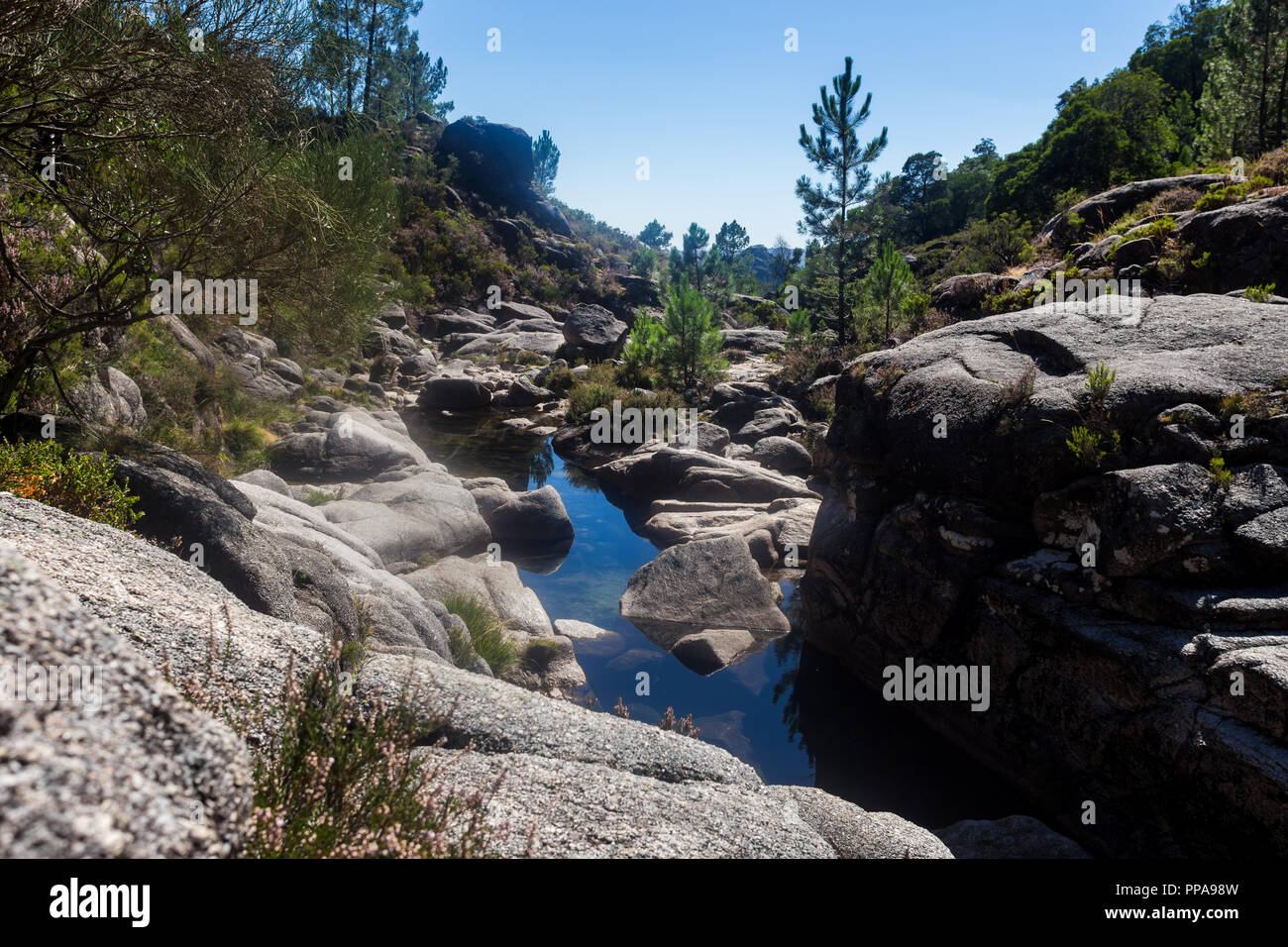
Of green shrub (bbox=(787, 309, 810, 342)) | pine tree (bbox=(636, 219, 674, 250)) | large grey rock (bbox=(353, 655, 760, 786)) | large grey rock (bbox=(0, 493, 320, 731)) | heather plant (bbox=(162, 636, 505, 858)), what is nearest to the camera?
heather plant (bbox=(162, 636, 505, 858))

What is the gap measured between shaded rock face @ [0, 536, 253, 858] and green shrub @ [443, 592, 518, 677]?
6679 mm

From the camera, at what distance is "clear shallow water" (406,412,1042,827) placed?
311 inches

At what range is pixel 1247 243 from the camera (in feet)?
33.8

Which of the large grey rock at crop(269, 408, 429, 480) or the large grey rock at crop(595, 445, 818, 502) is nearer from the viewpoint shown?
the large grey rock at crop(269, 408, 429, 480)

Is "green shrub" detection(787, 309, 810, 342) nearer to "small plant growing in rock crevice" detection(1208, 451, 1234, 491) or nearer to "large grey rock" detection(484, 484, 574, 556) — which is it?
"large grey rock" detection(484, 484, 574, 556)

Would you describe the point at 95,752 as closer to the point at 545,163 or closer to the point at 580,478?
Result: the point at 580,478

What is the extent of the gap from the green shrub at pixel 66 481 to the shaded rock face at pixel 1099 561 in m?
8.92

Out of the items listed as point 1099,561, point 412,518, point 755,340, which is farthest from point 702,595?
point 755,340

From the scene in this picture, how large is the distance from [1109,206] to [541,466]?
17.9m

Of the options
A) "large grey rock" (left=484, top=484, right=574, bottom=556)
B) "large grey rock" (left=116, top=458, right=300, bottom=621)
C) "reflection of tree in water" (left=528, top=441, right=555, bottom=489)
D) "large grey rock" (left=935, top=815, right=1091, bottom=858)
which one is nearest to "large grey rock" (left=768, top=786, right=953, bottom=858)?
"large grey rock" (left=935, top=815, right=1091, bottom=858)

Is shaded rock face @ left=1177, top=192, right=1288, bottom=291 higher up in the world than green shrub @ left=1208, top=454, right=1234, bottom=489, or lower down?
higher up

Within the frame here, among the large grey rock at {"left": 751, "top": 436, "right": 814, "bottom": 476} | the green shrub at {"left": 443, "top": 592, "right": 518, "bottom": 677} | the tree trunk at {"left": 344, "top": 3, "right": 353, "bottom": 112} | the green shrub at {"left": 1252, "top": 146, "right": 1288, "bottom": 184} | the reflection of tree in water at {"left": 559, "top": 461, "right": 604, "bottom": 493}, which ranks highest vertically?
the green shrub at {"left": 1252, "top": 146, "right": 1288, "bottom": 184}

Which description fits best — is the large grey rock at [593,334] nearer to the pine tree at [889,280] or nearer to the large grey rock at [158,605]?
the pine tree at [889,280]
